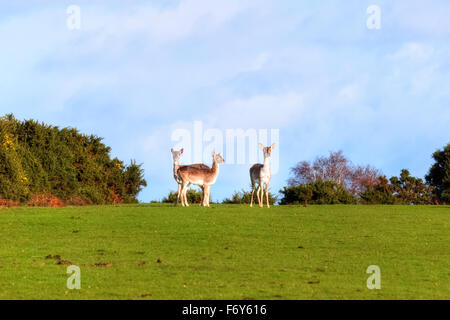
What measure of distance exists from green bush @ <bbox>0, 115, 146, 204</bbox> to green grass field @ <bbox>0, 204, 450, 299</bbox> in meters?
7.38

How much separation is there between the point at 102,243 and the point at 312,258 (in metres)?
6.77

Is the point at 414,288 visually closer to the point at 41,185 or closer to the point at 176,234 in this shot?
the point at 176,234

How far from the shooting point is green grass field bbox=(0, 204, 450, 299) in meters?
13.7

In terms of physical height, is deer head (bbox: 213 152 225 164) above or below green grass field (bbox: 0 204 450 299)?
above

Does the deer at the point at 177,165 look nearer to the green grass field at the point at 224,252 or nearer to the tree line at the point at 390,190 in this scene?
the green grass field at the point at 224,252

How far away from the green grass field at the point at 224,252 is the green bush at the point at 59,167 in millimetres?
7380

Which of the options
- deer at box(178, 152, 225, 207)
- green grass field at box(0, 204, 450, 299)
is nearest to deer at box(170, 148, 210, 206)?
deer at box(178, 152, 225, 207)

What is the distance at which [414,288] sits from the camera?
14.1 meters

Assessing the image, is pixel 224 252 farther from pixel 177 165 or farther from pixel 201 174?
pixel 177 165

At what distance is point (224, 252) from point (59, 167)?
2218 centimetres

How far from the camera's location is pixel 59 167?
38062mm

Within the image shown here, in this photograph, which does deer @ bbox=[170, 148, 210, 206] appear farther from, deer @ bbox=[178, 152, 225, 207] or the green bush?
the green bush
